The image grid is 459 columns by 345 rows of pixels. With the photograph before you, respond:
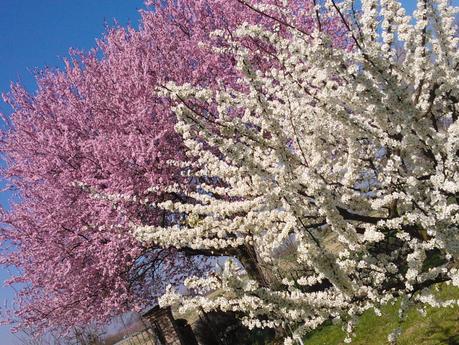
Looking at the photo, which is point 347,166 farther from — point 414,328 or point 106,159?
point 106,159

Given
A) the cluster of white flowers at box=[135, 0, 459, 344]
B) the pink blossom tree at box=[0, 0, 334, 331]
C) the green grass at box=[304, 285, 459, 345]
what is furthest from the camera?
the pink blossom tree at box=[0, 0, 334, 331]

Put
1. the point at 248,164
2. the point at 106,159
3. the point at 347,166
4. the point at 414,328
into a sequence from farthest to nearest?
the point at 106,159 → the point at 414,328 → the point at 347,166 → the point at 248,164

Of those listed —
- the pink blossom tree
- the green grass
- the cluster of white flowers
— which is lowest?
the green grass

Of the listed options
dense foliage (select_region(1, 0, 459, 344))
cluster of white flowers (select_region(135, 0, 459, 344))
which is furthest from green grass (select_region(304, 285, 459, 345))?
cluster of white flowers (select_region(135, 0, 459, 344))

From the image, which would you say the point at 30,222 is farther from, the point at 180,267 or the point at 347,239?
the point at 347,239

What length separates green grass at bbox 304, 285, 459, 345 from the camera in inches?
275

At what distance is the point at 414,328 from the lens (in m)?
7.60

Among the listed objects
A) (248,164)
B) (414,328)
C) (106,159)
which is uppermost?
(106,159)

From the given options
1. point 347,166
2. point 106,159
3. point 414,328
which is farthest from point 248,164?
point 106,159

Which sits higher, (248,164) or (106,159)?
(106,159)

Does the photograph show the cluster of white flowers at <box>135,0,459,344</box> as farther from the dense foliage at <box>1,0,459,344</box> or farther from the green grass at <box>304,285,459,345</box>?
the green grass at <box>304,285,459,345</box>

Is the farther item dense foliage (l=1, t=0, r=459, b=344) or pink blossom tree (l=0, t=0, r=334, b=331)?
pink blossom tree (l=0, t=0, r=334, b=331)

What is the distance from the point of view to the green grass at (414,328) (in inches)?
275

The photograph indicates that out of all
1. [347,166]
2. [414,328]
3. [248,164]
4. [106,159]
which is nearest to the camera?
[248,164]
